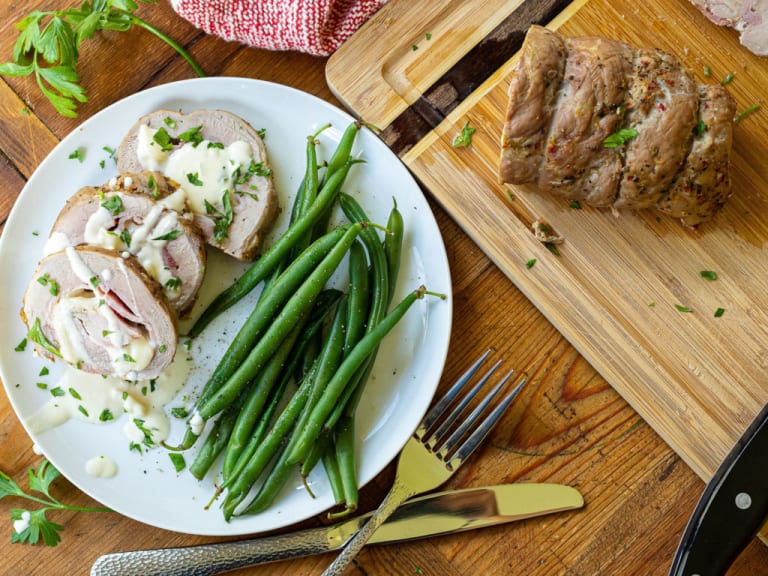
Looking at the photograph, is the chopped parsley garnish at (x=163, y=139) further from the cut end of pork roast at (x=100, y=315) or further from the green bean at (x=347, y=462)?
the green bean at (x=347, y=462)

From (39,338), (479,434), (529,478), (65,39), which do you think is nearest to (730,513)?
(529,478)

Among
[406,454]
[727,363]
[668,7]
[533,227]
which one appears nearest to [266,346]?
[406,454]

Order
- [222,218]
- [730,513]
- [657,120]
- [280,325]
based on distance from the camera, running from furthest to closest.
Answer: [222,218] < [280,325] < [730,513] < [657,120]

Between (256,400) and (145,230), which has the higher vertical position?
(145,230)

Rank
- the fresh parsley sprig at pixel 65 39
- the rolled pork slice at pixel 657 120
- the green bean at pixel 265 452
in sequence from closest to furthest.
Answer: the rolled pork slice at pixel 657 120 < the green bean at pixel 265 452 < the fresh parsley sprig at pixel 65 39

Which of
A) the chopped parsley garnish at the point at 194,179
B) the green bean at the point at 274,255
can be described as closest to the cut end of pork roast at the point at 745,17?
the green bean at the point at 274,255

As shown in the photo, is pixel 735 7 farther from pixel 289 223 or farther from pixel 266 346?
pixel 266 346

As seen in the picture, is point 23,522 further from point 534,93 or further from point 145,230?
point 534,93
